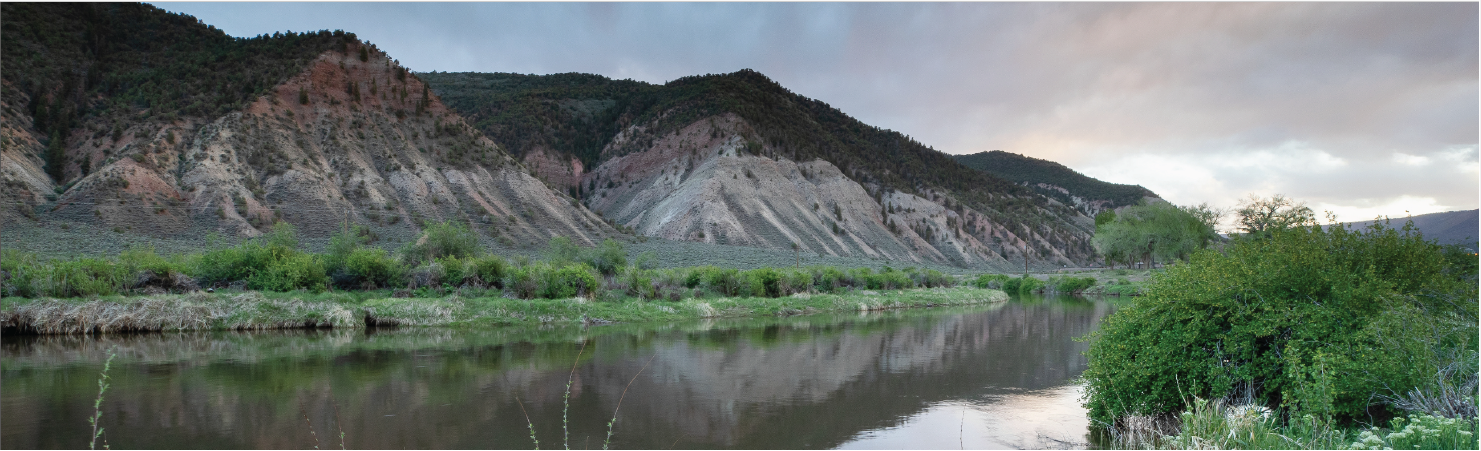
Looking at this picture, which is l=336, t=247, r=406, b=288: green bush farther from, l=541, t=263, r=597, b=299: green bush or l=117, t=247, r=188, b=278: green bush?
l=541, t=263, r=597, b=299: green bush

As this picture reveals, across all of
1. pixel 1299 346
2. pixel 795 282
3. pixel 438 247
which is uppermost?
pixel 438 247

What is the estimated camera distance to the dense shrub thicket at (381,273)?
24156mm

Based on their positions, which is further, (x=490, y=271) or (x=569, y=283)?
(x=569, y=283)

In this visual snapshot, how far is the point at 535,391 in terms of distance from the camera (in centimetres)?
1466

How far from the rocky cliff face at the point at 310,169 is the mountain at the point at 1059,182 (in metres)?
99.8

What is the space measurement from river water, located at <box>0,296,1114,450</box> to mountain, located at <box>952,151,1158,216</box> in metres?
124

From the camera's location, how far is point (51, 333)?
22.0 metres

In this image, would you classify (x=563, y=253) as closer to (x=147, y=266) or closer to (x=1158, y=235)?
(x=147, y=266)

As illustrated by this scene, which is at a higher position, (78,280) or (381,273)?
(381,273)

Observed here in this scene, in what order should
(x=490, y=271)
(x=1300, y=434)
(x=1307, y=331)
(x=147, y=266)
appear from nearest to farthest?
(x=1300, y=434) → (x=1307, y=331) → (x=147, y=266) → (x=490, y=271)

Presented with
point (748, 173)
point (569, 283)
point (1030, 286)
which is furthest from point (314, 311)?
point (1030, 286)

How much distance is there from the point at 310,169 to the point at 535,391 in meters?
41.7

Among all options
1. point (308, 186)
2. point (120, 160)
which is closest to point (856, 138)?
point (308, 186)

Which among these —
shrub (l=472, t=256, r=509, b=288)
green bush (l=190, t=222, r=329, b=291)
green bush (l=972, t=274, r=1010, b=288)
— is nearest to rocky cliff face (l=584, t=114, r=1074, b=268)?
green bush (l=972, t=274, r=1010, b=288)
